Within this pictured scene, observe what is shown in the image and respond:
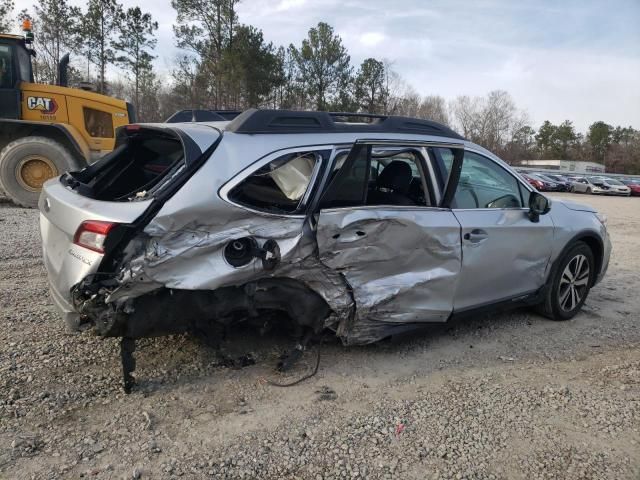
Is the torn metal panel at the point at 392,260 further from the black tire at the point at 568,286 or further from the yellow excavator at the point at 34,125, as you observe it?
the yellow excavator at the point at 34,125

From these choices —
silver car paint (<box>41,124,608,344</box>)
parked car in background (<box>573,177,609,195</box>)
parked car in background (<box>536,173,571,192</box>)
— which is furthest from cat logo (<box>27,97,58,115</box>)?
parked car in background (<box>573,177,609,195</box>)

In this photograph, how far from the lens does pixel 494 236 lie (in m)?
3.98

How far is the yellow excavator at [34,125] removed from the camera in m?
9.49

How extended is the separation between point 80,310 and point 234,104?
30476mm

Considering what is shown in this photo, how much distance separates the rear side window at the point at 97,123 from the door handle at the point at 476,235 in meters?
9.29

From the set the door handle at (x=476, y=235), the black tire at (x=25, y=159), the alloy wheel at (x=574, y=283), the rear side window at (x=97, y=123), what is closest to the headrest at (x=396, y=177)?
the door handle at (x=476, y=235)

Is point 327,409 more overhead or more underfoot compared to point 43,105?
more underfoot

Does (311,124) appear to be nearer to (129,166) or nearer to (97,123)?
(129,166)

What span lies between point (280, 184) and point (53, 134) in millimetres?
8852

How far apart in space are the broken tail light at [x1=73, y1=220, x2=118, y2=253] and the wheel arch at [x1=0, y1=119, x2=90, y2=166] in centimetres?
809

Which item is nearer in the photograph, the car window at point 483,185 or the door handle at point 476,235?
the door handle at point 476,235

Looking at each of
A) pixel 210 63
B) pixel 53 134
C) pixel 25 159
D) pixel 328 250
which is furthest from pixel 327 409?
pixel 210 63

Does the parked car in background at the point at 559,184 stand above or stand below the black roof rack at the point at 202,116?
below

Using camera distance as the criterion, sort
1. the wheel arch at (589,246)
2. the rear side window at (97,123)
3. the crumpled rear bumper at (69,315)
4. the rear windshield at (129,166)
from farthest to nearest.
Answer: the rear side window at (97,123) → the wheel arch at (589,246) → the rear windshield at (129,166) → the crumpled rear bumper at (69,315)
